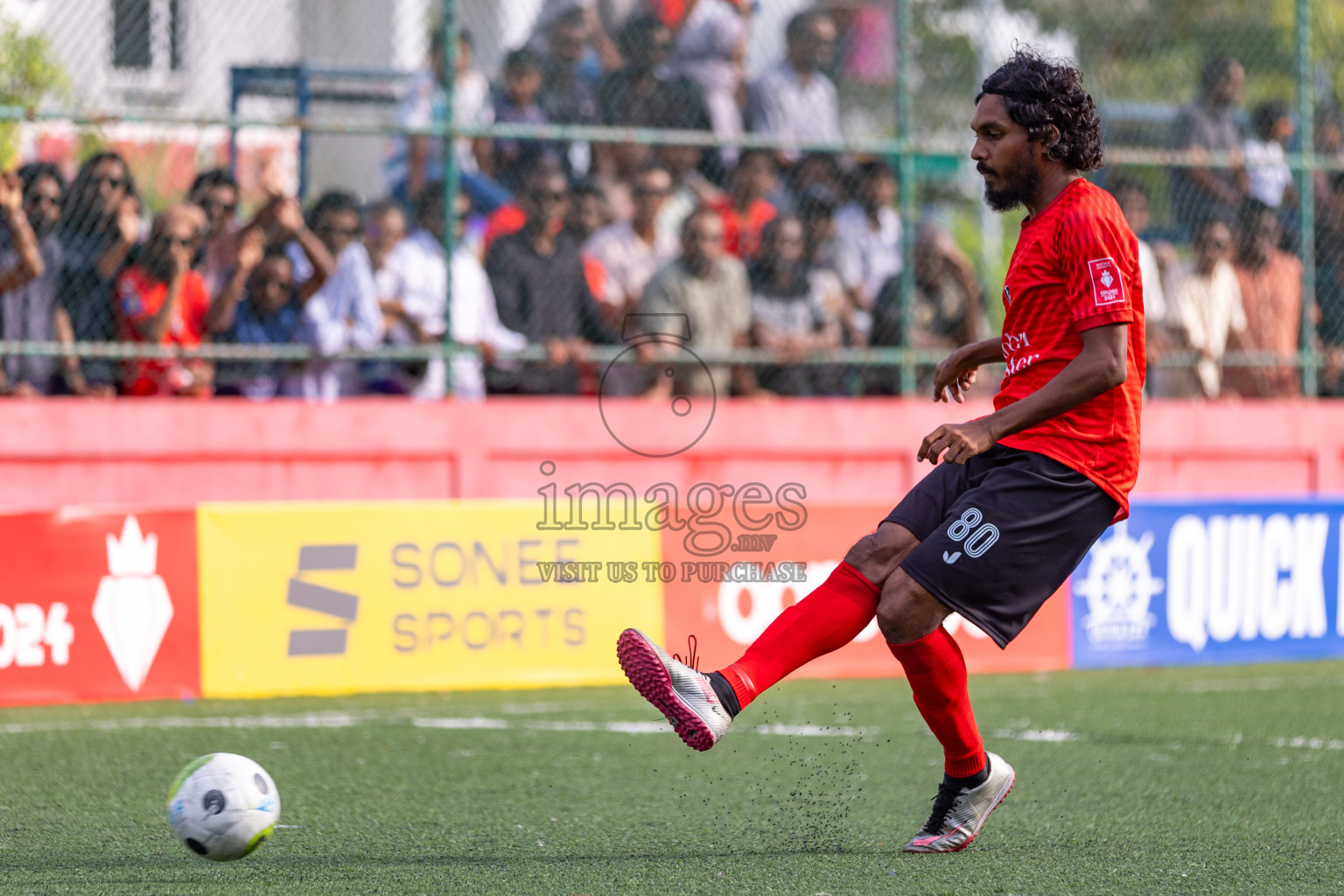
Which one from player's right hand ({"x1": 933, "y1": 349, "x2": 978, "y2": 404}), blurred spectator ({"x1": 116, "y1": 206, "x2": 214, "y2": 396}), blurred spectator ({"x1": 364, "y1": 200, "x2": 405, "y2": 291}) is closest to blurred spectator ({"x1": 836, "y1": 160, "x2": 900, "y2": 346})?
blurred spectator ({"x1": 364, "y1": 200, "x2": 405, "y2": 291})

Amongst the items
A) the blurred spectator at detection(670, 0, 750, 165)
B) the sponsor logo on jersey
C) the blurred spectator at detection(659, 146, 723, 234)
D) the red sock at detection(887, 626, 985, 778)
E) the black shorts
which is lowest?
the red sock at detection(887, 626, 985, 778)

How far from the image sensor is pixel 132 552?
8.83 m

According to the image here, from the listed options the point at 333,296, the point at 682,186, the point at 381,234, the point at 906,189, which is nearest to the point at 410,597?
the point at 333,296

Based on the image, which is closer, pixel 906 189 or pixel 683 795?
pixel 683 795

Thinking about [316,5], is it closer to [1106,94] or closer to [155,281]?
[155,281]

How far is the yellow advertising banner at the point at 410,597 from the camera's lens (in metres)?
9.00

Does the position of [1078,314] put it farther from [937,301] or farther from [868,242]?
[937,301]

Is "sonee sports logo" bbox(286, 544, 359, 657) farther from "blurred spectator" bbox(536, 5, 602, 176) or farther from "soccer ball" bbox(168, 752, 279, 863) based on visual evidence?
"soccer ball" bbox(168, 752, 279, 863)

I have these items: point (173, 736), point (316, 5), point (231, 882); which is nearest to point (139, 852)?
point (231, 882)

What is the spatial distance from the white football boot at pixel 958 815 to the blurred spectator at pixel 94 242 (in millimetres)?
6076

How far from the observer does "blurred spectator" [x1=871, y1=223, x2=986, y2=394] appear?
11242 millimetres

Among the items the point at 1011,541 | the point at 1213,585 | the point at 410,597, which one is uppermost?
the point at 1011,541

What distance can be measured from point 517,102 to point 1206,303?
4690 millimetres

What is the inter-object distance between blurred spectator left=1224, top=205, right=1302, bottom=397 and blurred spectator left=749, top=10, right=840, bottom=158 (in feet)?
9.43
